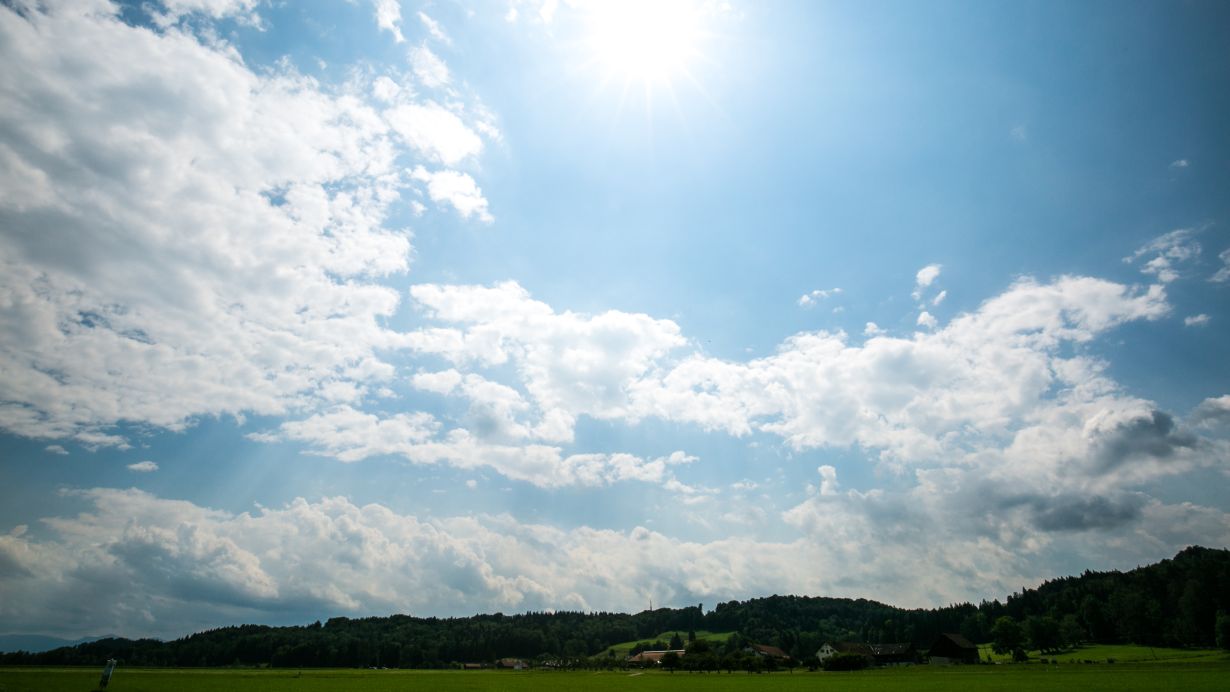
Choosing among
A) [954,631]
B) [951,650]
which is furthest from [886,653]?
[954,631]

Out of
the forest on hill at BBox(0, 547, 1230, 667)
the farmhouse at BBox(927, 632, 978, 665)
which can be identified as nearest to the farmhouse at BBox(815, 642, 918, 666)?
the farmhouse at BBox(927, 632, 978, 665)

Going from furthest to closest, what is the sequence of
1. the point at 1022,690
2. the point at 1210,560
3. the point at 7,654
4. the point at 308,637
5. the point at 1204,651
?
the point at 308,637 < the point at 7,654 < the point at 1210,560 < the point at 1204,651 < the point at 1022,690

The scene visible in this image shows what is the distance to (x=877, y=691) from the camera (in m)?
47.9

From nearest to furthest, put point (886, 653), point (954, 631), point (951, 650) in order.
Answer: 1. point (951, 650)
2. point (886, 653)
3. point (954, 631)

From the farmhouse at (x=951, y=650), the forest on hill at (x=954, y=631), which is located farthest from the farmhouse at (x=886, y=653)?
the forest on hill at (x=954, y=631)

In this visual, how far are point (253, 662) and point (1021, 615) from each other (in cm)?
20613

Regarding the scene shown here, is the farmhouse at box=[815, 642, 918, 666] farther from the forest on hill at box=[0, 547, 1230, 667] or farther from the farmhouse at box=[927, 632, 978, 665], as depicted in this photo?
the forest on hill at box=[0, 547, 1230, 667]

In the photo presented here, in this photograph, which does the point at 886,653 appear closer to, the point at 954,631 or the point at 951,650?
the point at 951,650

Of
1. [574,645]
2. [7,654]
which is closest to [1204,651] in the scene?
[574,645]

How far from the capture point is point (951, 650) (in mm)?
129250

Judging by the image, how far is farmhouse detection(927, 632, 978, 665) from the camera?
125m

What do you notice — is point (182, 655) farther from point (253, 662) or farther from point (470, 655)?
point (470, 655)

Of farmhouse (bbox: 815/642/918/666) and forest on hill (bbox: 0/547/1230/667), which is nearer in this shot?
forest on hill (bbox: 0/547/1230/667)

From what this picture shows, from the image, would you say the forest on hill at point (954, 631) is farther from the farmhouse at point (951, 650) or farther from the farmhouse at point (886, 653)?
the farmhouse at point (886, 653)
